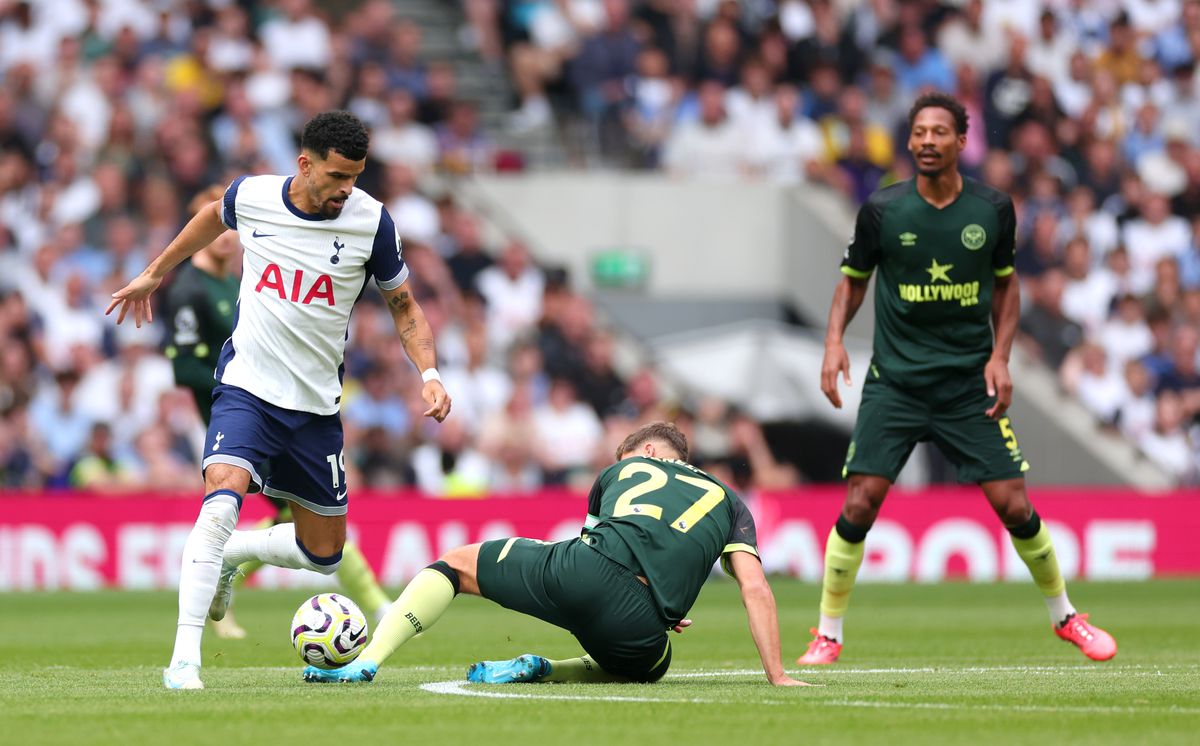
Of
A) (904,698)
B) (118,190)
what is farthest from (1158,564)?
(904,698)

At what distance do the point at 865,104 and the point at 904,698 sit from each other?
18.2 meters

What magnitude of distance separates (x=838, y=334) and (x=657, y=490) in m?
2.13

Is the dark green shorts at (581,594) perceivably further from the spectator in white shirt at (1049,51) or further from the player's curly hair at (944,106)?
the spectator in white shirt at (1049,51)

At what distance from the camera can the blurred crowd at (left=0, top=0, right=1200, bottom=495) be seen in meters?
20.5

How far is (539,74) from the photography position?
81.8ft

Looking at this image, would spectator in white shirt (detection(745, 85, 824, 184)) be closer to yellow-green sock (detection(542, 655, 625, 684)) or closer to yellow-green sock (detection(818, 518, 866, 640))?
yellow-green sock (detection(818, 518, 866, 640))

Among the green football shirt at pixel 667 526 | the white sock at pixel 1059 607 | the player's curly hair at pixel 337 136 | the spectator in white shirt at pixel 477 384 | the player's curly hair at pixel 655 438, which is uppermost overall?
the player's curly hair at pixel 337 136

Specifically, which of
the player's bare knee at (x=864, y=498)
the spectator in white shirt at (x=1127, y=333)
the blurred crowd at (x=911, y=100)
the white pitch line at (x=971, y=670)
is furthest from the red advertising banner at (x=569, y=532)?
the white pitch line at (x=971, y=670)

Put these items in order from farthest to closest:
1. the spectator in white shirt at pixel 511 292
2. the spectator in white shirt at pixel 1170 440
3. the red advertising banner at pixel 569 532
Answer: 1. the spectator in white shirt at pixel 1170 440
2. the spectator in white shirt at pixel 511 292
3. the red advertising banner at pixel 569 532

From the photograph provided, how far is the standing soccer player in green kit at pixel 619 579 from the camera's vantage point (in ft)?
27.5

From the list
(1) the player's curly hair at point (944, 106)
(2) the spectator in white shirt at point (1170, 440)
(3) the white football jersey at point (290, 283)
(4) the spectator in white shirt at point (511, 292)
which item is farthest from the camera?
(2) the spectator in white shirt at point (1170, 440)

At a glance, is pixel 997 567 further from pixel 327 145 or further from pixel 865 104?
pixel 327 145

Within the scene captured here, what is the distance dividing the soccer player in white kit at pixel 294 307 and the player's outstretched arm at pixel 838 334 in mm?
2256

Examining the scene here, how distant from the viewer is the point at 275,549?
958 centimetres
